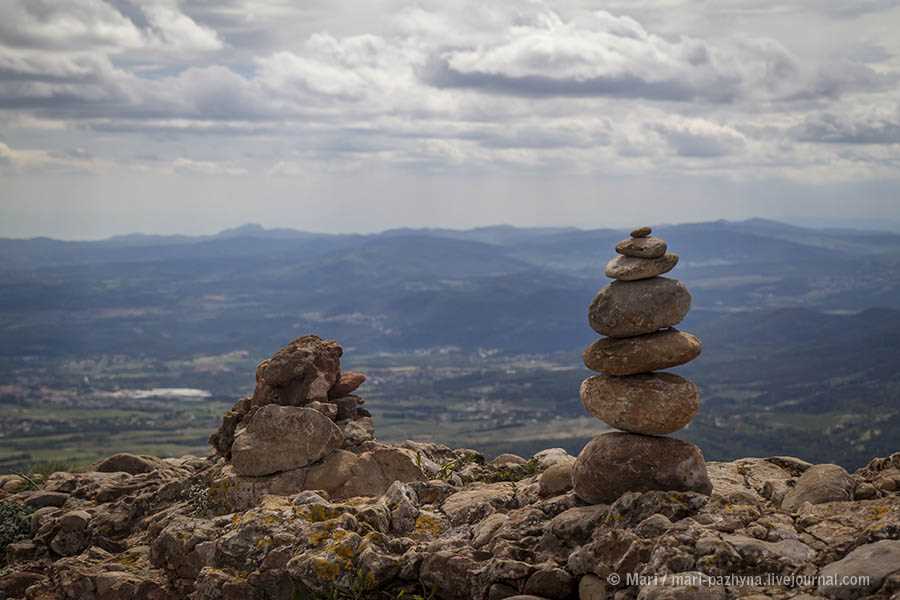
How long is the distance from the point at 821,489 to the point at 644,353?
6.73m

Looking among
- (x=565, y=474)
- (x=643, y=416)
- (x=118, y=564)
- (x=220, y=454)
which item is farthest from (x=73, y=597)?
(x=643, y=416)

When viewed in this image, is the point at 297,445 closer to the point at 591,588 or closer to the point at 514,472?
the point at 514,472

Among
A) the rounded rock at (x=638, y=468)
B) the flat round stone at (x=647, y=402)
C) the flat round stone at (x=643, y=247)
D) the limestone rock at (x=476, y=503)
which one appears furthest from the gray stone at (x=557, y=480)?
the flat round stone at (x=643, y=247)

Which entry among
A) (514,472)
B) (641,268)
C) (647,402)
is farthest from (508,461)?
(641,268)

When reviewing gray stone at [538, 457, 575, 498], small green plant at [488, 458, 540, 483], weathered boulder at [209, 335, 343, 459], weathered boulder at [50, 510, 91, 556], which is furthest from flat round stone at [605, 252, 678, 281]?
weathered boulder at [50, 510, 91, 556]

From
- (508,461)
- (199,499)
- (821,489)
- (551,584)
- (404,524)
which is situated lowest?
(199,499)

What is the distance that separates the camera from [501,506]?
104 feet

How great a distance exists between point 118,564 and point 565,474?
16.3 m

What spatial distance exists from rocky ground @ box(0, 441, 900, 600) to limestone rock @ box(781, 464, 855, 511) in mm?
58

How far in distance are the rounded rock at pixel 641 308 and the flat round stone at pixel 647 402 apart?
1663 mm

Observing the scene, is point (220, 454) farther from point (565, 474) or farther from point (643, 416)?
point (643, 416)

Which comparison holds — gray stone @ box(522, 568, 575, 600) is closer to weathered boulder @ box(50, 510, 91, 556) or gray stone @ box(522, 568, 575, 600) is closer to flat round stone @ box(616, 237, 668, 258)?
flat round stone @ box(616, 237, 668, 258)

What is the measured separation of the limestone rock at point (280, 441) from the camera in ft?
119

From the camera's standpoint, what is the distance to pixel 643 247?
99.6ft
